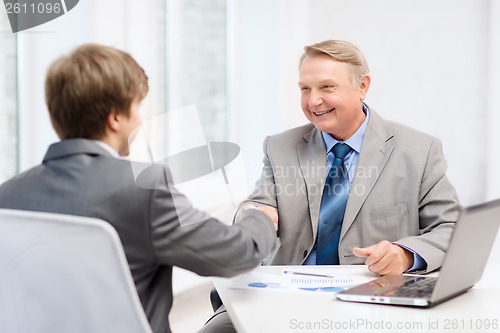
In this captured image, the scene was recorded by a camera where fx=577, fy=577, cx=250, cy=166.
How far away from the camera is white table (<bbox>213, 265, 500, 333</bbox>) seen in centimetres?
117

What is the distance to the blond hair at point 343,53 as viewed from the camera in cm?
209

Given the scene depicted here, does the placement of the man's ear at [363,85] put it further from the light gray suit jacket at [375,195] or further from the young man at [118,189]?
the young man at [118,189]

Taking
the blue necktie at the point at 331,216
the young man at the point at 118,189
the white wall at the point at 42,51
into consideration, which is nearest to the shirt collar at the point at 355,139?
the blue necktie at the point at 331,216

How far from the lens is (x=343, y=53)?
2105 millimetres

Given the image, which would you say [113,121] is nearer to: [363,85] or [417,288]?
[417,288]

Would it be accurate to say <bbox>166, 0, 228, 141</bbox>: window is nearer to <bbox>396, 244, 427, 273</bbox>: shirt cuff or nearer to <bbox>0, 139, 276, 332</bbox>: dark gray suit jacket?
<bbox>396, 244, 427, 273</bbox>: shirt cuff

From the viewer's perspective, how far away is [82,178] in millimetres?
1130

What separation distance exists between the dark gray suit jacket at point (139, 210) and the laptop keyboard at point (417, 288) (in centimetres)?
39

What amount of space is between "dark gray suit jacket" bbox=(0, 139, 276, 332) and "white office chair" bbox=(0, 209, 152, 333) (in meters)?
0.11

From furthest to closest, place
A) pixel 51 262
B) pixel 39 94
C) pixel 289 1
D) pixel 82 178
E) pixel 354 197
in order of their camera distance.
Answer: pixel 289 1 → pixel 39 94 → pixel 354 197 → pixel 82 178 → pixel 51 262

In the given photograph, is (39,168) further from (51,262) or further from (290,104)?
(290,104)

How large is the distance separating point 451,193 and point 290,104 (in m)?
2.37

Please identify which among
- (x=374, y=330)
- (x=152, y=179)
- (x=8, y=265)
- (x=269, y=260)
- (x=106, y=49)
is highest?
(x=106, y=49)

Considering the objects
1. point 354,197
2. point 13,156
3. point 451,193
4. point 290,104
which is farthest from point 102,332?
point 290,104
